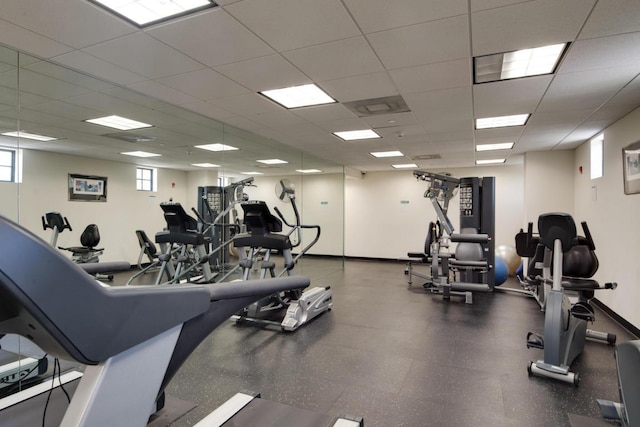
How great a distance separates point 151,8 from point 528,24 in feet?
7.37

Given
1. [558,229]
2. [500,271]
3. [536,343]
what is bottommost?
[536,343]

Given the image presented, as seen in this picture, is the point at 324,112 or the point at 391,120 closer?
the point at 324,112

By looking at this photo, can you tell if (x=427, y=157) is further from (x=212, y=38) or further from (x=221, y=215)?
(x=212, y=38)

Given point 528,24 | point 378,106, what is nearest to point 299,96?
point 378,106

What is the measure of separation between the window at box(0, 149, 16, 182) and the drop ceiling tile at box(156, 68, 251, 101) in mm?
1231

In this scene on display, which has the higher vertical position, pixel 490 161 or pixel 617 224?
pixel 490 161

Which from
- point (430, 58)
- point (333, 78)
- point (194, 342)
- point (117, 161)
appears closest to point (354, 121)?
point (333, 78)

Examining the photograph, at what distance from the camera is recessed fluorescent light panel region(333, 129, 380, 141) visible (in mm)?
4879

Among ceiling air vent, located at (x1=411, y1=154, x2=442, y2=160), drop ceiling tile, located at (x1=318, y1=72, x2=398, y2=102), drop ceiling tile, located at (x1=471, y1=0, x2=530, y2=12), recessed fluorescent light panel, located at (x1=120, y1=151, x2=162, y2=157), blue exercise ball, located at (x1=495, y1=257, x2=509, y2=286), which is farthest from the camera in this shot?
ceiling air vent, located at (x1=411, y1=154, x2=442, y2=160)

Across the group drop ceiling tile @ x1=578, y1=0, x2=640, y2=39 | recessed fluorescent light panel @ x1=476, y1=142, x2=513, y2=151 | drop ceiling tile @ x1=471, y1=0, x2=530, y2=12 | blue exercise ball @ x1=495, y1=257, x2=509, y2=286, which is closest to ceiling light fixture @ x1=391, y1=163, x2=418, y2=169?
recessed fluorescent light panel @ x1=476, y1=142, x2=513, y2=151

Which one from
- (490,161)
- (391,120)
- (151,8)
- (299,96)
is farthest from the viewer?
(490,161)

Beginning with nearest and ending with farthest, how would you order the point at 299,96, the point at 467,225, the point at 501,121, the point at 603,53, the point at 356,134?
the point at 603,53 → the point at 299,96 → the point at 501,121 → the point at 356,134 → the point at 467,225

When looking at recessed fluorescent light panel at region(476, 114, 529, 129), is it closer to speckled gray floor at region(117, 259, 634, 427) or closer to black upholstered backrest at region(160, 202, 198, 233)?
speckled gray floor at region(117, 259, 634, 427)

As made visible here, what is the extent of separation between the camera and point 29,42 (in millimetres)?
2336
